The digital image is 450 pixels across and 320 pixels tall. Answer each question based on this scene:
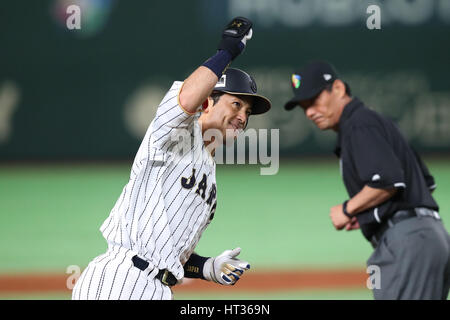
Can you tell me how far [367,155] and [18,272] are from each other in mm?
4405

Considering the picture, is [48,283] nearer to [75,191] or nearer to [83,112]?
[75,191]

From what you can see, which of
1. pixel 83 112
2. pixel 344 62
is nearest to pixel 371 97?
pixel 344 62

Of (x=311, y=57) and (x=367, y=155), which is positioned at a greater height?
(x=311, y=57)

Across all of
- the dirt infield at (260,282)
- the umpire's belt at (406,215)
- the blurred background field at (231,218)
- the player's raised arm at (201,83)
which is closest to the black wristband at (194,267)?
the player's raised arm at (201,83)

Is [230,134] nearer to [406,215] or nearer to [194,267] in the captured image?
→ [194,267]

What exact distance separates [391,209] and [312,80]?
1097 mm

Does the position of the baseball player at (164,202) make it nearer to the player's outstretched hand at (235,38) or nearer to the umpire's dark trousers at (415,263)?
the player's outstretched hand at (235,38)

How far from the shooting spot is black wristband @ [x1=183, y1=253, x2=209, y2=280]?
→ 4.07m

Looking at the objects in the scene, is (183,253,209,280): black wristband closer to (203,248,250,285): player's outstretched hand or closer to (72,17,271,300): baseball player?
(203,248,250,285): player's outstretched hand

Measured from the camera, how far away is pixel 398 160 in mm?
4688

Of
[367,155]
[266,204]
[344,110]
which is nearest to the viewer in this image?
[367,155]

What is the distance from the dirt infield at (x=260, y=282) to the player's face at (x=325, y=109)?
2.19 metres

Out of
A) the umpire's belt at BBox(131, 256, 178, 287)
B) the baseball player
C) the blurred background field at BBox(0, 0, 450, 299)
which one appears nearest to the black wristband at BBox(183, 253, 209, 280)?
the baseball player

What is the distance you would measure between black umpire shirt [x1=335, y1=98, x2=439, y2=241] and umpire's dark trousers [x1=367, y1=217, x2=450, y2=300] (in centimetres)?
15
